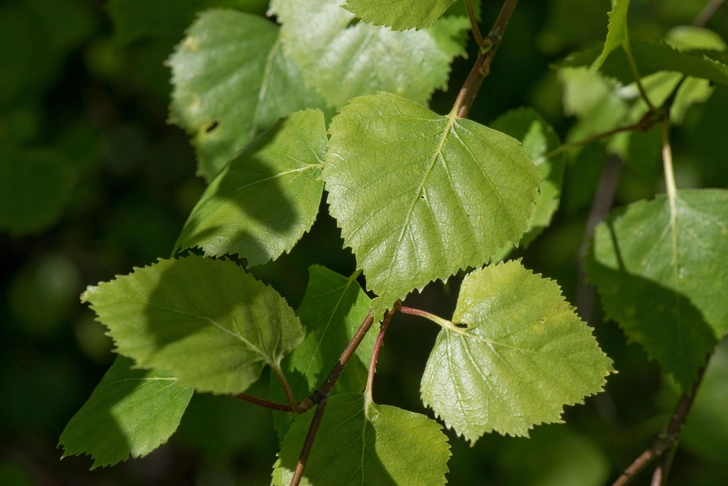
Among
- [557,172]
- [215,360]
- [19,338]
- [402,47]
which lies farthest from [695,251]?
[19,338]

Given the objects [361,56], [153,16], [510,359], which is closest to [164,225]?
[153,16]

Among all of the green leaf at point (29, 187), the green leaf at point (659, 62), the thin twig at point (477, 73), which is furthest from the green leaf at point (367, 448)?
the green leaf at point (29, 187)

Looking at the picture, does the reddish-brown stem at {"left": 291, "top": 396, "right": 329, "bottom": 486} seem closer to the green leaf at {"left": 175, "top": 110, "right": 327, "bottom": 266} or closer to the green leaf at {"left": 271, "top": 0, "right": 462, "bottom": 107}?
the green leaf at {"left": 175, "top": 110, "right": 327, "bottom": 266}

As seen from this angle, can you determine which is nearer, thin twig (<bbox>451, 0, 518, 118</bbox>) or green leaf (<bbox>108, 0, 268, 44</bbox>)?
thin twig (<bbox>451, 0, 518, 118</bbox>)

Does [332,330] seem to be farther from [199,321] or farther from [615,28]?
[615,28]

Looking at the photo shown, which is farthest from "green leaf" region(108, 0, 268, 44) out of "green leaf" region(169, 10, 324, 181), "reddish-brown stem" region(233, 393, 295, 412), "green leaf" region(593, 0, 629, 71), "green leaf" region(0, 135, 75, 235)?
"reddish-brown stem" region(233, 393, 295, 412)

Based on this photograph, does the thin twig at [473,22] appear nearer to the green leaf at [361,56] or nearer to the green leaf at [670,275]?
the green leaf at [361,56]

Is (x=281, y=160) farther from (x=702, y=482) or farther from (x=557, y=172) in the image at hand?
(x=702, y=482)
